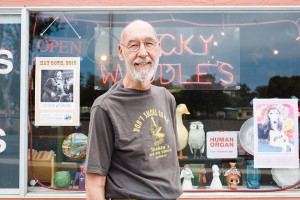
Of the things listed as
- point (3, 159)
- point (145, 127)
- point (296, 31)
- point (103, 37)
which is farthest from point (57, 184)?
point (296, 31)

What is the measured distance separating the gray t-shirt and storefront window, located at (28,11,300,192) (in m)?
1.87

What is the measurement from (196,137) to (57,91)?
56.0 inches

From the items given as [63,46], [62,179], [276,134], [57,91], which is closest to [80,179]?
[62,179]

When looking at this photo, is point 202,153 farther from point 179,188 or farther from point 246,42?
point 179,188

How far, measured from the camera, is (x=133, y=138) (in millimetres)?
1857

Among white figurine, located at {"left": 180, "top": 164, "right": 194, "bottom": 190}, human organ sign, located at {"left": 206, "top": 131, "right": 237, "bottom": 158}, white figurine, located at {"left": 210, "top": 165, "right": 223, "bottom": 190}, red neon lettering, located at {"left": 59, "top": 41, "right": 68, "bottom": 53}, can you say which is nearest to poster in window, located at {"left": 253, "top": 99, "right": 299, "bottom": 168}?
human organ sign, located at {"left": 206, "top": 131, "right": 237, "bottom": 158}

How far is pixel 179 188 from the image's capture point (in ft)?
6.54

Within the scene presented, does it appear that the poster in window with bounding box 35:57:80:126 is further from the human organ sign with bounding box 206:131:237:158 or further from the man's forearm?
the man's forearm

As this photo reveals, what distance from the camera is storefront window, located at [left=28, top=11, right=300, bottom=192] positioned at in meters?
3.75

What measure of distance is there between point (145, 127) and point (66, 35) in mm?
2194

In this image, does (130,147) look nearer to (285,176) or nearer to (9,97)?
(9,97)

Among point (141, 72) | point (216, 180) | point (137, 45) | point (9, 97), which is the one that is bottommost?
point (216, 180)

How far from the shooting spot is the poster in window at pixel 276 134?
376 cm

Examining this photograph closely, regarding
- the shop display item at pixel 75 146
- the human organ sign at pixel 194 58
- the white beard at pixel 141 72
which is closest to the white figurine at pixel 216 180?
the human organ sign at pixel 194 58
